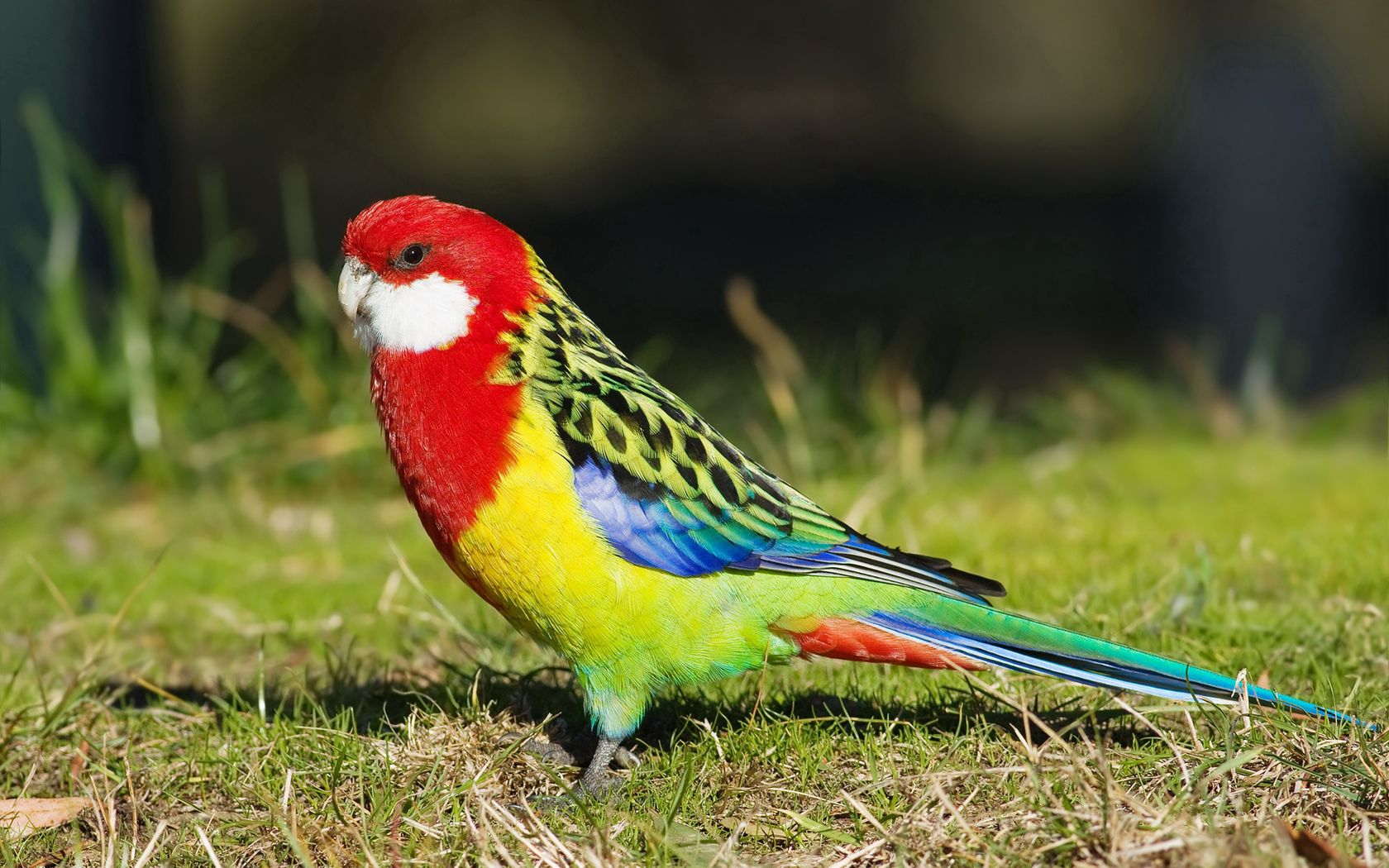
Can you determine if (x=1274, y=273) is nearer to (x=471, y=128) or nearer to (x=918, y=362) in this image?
(x=918, y=362)

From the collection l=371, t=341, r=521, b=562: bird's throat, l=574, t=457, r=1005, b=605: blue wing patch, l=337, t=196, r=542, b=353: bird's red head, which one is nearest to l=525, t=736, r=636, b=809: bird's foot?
l=574, t=457, r=1005, b=605: blue wing patch

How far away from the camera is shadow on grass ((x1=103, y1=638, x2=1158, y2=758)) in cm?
356

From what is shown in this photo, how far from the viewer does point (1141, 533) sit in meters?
5.32

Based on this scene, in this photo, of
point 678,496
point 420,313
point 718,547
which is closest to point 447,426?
point 420,313

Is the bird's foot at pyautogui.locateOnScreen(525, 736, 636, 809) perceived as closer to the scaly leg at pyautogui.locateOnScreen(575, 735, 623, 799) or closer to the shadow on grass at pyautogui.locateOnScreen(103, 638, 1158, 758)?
the scaly leg at pyautogui.locateOnScreen(575, 735, 623, 799)

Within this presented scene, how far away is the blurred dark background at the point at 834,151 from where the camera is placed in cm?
847

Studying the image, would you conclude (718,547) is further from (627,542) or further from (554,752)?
(554,752)

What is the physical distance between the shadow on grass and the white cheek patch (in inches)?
33.3

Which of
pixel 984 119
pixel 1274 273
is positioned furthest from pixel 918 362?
pixel 984 119

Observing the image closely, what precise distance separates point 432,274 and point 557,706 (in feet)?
3.84

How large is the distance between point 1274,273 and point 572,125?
1070 cm

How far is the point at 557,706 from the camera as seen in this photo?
3957mm

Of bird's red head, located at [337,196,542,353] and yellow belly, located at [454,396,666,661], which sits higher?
bird's red head, located at [337,196,542,353]

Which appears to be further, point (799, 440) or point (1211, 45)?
point (1211, 45)
